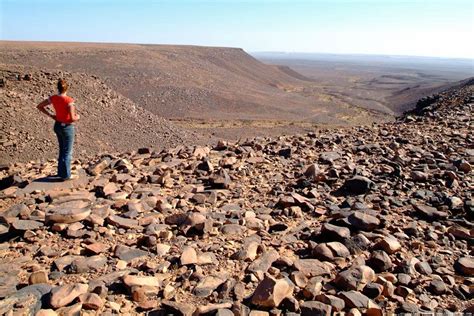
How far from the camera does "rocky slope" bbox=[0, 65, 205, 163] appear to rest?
496 inches

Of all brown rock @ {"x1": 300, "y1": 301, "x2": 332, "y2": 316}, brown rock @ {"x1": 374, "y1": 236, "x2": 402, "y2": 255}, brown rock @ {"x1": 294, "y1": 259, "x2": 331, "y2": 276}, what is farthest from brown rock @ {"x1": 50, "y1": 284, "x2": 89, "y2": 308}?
brown rock @ {"x1": 374, "y1": 236, "x2": 402, "y2": 255}

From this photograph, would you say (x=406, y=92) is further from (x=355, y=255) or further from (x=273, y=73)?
(x=355, y=255)

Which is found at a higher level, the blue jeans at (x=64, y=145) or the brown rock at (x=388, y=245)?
the blue jeans at (x=64, y=145)

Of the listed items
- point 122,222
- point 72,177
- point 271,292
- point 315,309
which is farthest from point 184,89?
Answer: point 315,309

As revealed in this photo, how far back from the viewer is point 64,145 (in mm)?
6031

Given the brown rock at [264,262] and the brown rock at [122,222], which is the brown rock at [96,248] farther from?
the brown rock at [264,262]

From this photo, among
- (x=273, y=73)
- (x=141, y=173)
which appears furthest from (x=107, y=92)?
(x=273, y=73)

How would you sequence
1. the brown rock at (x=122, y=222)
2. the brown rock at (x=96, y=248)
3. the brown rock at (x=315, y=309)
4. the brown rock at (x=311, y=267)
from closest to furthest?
1. the brown rock at (x=315, y=309)
2. the brown rock at (x=311, y=267)
3. the brown rock at (x=96, y=248)
4. the brown rock at (x=122, y=222)

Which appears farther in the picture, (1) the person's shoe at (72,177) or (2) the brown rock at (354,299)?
(1) the person's shoe at (72,177)

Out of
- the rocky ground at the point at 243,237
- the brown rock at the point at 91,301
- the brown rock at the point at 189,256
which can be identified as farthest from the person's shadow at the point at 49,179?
the brown rock at the point at 91,301

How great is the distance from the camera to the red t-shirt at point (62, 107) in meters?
5.82

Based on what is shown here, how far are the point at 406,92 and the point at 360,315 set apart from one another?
194ft

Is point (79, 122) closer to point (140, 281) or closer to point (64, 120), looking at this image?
point (64, 120)

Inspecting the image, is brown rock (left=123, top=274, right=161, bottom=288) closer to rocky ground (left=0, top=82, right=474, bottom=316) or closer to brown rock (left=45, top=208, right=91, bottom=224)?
rocky ground (left=0, top=82, right=474, bottom=316)
